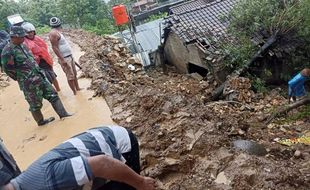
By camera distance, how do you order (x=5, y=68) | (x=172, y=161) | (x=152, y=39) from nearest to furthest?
(x=172, y=161) → (x=5, y=68) → (x=152, y=39)

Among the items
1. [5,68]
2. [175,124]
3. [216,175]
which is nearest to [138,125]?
[175,124]

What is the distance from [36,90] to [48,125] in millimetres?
810

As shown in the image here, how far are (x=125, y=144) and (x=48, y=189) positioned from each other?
0.77m

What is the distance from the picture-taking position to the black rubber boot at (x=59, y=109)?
6.28 meters

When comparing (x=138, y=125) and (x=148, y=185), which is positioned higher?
(x=148, y=185)

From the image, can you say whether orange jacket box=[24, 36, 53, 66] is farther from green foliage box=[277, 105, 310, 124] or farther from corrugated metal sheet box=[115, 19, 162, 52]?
corrugated metal sheet box=[115, 19, 162, 52]

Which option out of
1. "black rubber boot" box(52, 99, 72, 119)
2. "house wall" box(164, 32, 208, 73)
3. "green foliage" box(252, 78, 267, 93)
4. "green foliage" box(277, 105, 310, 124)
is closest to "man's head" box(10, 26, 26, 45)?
"black rubber boot" box(52, 99, 72, 119)

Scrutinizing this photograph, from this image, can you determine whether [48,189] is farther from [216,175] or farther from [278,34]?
[278,34]

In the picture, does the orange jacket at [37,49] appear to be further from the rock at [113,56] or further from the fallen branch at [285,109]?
the fallen branch at [285,109]

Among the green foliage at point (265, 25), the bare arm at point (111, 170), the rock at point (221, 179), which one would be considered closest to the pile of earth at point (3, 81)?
the green foliage at point (265, 25)

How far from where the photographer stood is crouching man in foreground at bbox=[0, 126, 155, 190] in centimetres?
223

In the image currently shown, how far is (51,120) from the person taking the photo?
6504 millimetres

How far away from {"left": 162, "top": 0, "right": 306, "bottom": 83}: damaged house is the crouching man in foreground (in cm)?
1025

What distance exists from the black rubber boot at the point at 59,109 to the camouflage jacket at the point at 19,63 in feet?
2.06
